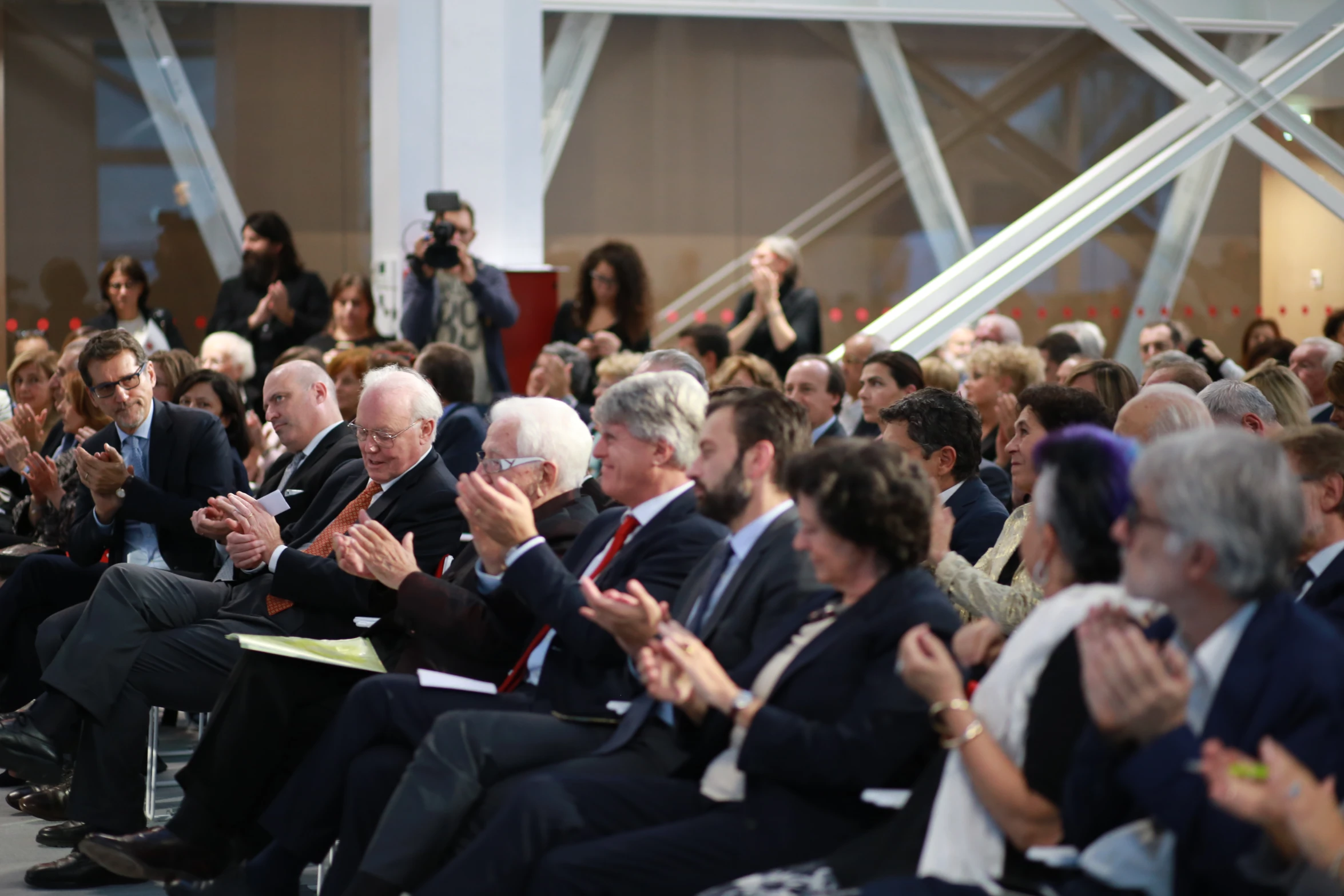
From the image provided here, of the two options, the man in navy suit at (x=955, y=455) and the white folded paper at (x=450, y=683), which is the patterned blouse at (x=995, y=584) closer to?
the man in navy suit at (x=955, y=455)

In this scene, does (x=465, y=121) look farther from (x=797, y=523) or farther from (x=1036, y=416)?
(x=797, y=523)

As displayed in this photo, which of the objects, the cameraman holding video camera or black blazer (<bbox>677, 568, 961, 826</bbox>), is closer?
black blazer (<bbox>677, 568, 961, 826</bbox>)

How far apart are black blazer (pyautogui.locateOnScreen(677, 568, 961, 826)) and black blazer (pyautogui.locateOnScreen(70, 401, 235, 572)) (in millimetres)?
2887

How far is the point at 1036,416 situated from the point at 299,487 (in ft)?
7.84

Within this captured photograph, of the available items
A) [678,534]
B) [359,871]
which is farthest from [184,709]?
[678,534]

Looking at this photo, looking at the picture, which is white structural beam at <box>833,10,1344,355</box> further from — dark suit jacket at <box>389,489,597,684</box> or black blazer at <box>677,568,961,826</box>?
black blazer at <box>677,568,961,826</box>

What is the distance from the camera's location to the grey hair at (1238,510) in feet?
6.25

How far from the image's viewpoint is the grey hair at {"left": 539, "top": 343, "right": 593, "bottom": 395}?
6.77m

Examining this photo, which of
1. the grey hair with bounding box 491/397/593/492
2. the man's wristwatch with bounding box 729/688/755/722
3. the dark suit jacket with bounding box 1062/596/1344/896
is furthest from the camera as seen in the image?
the grey hair with bounding box 491/397/593/492

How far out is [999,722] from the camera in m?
2.12

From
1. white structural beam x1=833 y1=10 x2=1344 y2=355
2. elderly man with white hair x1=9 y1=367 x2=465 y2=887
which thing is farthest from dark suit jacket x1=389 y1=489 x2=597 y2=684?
white structural beam x1=833 y1=10 x2=1344 y2=355

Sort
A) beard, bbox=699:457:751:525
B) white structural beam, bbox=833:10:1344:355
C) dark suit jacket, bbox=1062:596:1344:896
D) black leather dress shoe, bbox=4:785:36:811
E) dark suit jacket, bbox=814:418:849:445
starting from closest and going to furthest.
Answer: dark suit jacket, bbox=1062:596:1344:896 < beard, bbox=699:457:751:525 < black leather dress shoe, bbox=4:785:36:811 < dark suit jacket, bbox=814:418:849:445 < white structural beam, bbox=833:10:1344:355

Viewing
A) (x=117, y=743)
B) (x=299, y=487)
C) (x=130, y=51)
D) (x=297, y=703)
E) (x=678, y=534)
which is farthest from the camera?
(x=130, y=51)

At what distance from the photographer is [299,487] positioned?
4816mm
